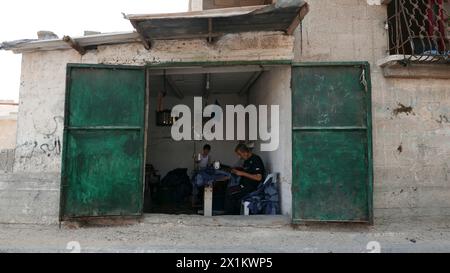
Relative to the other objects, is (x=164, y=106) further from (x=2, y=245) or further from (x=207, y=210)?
(x=2, y=245)

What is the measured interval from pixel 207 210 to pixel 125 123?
2122mm

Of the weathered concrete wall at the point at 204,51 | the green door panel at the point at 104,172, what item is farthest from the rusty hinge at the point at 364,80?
the green door panel at the point at 104,172

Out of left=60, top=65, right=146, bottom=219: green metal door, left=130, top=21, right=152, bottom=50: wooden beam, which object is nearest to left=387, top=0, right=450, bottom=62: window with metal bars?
left=130, top=21, right=152, bottom=50: wooden beam

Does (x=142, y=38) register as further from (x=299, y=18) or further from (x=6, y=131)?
(x=6, y=131)

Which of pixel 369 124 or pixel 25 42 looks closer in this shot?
pixel 369 124

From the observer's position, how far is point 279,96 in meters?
6.69

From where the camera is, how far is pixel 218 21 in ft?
17.3

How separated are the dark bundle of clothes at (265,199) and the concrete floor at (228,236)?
469 millimetres

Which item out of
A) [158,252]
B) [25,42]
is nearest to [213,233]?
[158,252]

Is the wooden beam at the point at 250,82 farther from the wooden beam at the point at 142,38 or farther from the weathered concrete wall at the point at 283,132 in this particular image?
the wooden beam at the point at 142,38

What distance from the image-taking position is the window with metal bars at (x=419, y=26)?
19.7 feet

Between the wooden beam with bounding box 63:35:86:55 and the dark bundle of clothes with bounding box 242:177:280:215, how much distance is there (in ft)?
12.3

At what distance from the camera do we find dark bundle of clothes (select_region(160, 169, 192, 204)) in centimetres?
868
